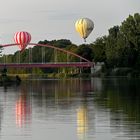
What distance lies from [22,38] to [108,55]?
1554 cm

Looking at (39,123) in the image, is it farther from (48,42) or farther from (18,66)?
(48,42)

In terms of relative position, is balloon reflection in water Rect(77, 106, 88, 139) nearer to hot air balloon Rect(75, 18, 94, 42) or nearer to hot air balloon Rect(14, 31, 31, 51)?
hot air balloon Rect(75, 18, 94, 42)

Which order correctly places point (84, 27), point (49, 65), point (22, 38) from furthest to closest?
point (49, 65) < point (22, 38) < point (84, 27)

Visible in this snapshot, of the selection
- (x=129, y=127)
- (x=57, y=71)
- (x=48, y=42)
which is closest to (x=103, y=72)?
(x=57, y=71)

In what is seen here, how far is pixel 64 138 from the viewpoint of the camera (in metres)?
16.5

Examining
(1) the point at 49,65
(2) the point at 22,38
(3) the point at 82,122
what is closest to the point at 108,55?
(1) the point at 49,65

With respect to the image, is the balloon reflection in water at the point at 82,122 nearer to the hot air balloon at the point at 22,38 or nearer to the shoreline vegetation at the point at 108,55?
the hot air balloon at the point at 22,38

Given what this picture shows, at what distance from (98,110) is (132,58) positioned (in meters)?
79.5

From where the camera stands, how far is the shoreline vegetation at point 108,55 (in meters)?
104

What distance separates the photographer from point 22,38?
102062mm

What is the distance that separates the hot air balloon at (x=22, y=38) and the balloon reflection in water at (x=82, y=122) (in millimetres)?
74221

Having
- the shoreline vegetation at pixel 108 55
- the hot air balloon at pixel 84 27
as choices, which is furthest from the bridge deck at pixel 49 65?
A: the hot air balloon at pixel 84 27

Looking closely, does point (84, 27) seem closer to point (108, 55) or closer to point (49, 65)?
point (108, 55)

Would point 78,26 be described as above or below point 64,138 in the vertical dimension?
above
